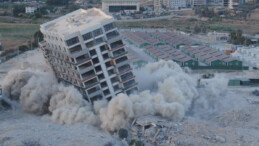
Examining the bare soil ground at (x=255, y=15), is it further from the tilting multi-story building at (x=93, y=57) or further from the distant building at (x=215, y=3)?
the tilting multi-story building at (x=93, y=57)

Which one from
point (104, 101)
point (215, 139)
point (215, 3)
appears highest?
point (215, 3)

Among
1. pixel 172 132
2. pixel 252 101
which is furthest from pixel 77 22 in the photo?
pixel 252 101

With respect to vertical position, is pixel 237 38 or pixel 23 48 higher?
pixel 23 48

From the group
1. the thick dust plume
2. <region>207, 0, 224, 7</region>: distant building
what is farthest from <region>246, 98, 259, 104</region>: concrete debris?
<region>207, 0, 224, 7</region>: distant building

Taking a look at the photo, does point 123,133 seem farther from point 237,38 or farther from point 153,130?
point 237,38

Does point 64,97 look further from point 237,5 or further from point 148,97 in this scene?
point 237,5
